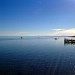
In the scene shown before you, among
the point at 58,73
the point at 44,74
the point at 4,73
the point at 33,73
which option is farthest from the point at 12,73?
the point at 58,73

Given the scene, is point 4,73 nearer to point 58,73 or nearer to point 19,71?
point 19,71

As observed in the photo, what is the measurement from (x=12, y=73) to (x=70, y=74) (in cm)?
862

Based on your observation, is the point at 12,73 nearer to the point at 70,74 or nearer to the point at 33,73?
the point at 33,73

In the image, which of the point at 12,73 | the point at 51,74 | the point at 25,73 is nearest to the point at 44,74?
the point at 51,74

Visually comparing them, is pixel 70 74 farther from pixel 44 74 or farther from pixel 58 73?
pixel 44 74

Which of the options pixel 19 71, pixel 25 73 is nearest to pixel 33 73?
pixel 25 73

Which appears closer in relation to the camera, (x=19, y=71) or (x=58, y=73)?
(x=58, y=73)

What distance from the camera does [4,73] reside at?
72.5 feet

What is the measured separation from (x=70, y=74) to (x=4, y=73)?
9.81 metres

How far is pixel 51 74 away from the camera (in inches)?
849

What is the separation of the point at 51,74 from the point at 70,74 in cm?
274

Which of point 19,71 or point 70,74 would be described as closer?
point 70,74

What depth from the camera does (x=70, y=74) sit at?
69.4 feet

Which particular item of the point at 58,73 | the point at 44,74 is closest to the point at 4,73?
the point at 44,74
